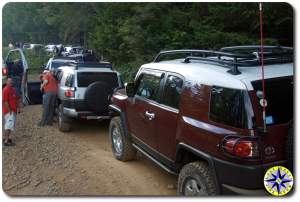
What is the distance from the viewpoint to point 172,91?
420 cm

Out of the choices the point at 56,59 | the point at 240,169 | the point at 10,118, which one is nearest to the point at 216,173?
the point at 240,169

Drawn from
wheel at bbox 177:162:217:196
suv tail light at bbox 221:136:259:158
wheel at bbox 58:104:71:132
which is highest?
suv tail light at bbox 221:136:259:158

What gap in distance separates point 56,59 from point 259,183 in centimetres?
1002

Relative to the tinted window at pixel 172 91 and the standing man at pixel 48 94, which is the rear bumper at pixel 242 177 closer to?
the tinted window at pixel 172 91

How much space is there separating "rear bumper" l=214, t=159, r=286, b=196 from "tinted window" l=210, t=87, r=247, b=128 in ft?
1.21

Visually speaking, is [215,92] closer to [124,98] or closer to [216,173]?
[216,173]

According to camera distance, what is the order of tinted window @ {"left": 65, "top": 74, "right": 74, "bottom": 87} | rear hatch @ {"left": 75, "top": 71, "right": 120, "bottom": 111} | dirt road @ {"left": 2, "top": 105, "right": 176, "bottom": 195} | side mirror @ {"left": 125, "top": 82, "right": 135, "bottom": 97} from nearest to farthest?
1. dirt road @ {"left": 2, "top": 105, "right": 176, "bottom": 195}
2. side mirror @ {"left": 125, "top": 82, "right": 135, "bottom": 97}
3. rear hatch @ {"left": 75, "top": 71, "right": 120, "bottom": 111}
4. tinted window @ {"left": 65, "top": 74, "right": 74, "bottom": 87}

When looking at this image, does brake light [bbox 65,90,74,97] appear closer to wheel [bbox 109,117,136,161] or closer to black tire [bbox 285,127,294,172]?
wheel [bbox 109,117,136,161]

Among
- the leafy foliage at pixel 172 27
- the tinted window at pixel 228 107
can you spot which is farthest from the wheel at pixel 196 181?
the leafy foliage at pixel 172 27

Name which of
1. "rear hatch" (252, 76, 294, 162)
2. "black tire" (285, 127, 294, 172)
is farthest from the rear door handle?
"black tire" (285, 127, 294, 172)

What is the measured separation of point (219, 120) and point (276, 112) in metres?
0.51

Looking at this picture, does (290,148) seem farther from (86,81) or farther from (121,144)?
(86,81)

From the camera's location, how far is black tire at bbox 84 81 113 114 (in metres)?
7.17

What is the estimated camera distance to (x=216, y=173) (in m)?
3.35
